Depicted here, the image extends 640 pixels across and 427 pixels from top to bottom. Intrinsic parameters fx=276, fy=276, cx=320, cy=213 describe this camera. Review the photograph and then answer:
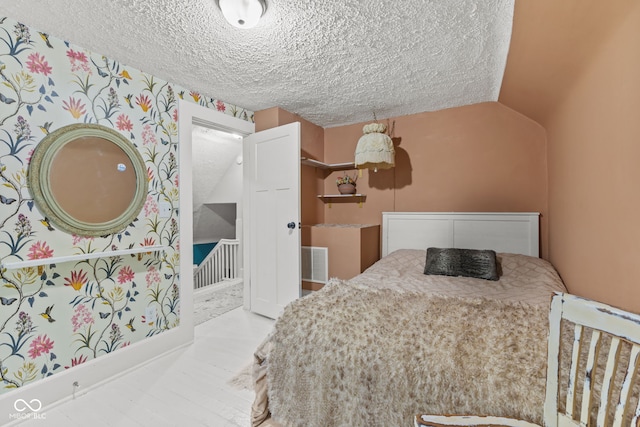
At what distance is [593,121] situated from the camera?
4.79 ft

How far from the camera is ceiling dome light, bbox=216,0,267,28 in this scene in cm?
140

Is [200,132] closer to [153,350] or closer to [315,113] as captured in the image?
[315,113]

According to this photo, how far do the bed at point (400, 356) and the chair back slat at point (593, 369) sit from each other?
3.4 inches

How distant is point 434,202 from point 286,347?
8.29 ft

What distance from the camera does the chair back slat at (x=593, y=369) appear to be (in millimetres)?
696

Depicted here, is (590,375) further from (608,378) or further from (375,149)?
(375,149)

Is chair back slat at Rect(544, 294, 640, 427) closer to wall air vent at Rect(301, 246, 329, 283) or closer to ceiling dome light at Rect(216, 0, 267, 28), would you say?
ceiling dome light at Rect(216, 0, 267, 28)

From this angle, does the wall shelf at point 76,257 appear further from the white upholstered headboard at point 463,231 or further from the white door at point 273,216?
the white upholstered headboard at point 463,231

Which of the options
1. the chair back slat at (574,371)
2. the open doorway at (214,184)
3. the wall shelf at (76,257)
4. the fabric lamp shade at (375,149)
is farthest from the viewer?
the open doorway at (214,184)

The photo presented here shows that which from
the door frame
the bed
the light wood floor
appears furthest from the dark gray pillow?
the door frame

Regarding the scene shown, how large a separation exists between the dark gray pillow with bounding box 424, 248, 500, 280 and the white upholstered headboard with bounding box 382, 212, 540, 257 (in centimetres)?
57

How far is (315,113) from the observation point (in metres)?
3.26

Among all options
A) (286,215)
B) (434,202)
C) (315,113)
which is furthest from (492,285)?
(315,113)

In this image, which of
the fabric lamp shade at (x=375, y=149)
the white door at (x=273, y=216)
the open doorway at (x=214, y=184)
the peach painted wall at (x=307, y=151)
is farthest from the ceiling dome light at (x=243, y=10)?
the open doorway at (x=214, y=184)
